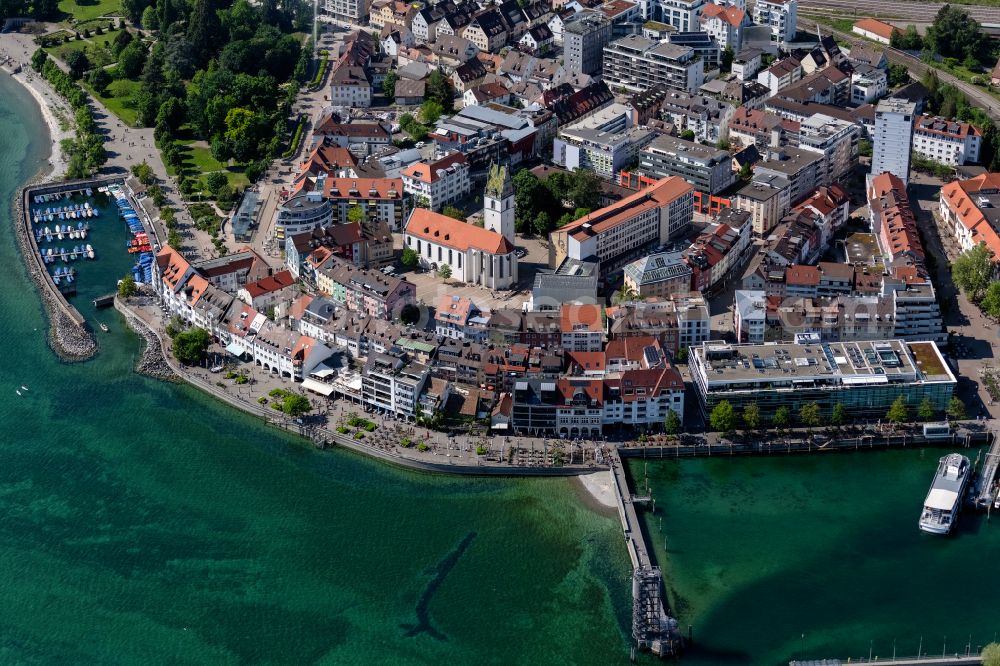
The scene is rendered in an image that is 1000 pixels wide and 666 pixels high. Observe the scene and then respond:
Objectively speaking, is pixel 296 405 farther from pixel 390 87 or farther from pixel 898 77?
pixel 898 77

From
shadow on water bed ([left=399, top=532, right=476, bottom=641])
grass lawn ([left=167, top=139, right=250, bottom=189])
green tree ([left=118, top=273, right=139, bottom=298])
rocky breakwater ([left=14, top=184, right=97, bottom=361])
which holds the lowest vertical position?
grass lawn ([left=167, top=139, right=250, bottom=189])

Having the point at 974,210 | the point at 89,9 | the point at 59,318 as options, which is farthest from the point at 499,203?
the point at 89,9

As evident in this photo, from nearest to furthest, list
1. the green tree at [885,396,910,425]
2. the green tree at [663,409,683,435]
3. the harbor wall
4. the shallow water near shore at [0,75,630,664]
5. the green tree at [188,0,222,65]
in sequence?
the shallow water near shore at [0,75,630,664] < the green tree at [663,409,683,435] < the green tree at [885,396,910,425] < the harbor wall < the green tree at [188,0,222,65]

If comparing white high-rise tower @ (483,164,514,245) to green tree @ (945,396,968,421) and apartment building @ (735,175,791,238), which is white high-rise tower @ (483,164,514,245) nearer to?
apartment building @ (735,175,791,238)

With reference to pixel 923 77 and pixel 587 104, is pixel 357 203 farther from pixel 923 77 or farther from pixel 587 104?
pixel 923 77

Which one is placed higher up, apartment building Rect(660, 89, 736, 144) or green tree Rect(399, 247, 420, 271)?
apartment building Rect(660, 89, 736, 144)

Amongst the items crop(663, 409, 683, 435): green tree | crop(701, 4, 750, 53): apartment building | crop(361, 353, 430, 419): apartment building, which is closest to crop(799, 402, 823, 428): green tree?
crop(663, 409, 683, 435): green tree

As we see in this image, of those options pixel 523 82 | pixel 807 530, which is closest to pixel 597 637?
pixel 807 530
